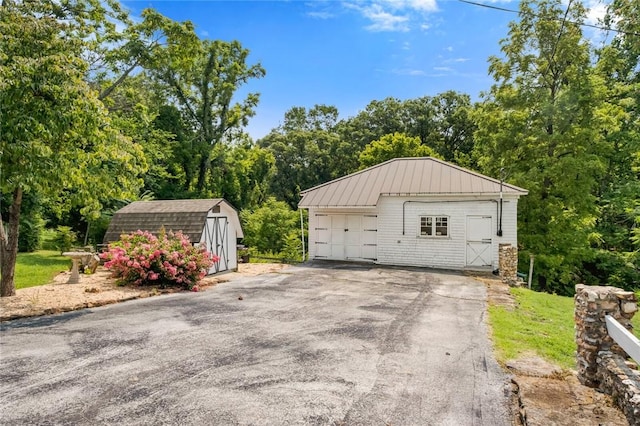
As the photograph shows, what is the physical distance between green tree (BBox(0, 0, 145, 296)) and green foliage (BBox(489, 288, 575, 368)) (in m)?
8.30

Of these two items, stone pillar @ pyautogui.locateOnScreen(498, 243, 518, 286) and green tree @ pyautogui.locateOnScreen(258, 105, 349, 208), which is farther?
green tree @ pyautogui.locateOnScreen(258, 105, 349, 208)

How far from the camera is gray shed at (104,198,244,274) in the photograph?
13039 millimetres

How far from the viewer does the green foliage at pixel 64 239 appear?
62.1 feet

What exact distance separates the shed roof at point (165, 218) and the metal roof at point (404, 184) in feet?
14.7

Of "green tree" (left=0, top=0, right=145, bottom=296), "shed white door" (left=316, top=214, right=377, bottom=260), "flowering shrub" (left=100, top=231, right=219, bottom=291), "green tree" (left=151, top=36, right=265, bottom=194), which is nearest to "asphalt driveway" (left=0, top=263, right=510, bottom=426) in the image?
"flowering shrub" (left=100, top=231, right=219, bottom=291)

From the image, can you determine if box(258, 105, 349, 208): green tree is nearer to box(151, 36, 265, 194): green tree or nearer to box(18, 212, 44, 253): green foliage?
box(151, 36, 265, 194): green tree

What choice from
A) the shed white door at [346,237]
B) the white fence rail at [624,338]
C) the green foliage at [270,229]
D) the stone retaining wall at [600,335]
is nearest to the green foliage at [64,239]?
the green foliage at [270,229]

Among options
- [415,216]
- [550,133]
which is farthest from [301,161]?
[415,216]

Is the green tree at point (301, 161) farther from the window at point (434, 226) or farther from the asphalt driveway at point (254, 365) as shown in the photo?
the asphalt driveway at point (254, 365)

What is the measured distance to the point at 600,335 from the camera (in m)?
4.43

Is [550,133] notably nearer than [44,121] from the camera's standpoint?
No

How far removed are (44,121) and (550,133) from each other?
19.6 meters

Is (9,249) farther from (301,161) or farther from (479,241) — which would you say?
(301,161)

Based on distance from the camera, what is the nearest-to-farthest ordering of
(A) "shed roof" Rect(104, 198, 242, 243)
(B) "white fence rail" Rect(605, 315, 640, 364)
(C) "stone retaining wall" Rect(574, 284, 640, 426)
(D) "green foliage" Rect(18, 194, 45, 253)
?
(B) "white fence rail" Rect(605, 315, 640, 364) < (C) "stone retaining wall" Rect(574, 284, 640, 426) < (A) "shed roof" Rect(104, 198, 242, 243) < (D) "green foliage" Rect(18, 194, 45, 253)
